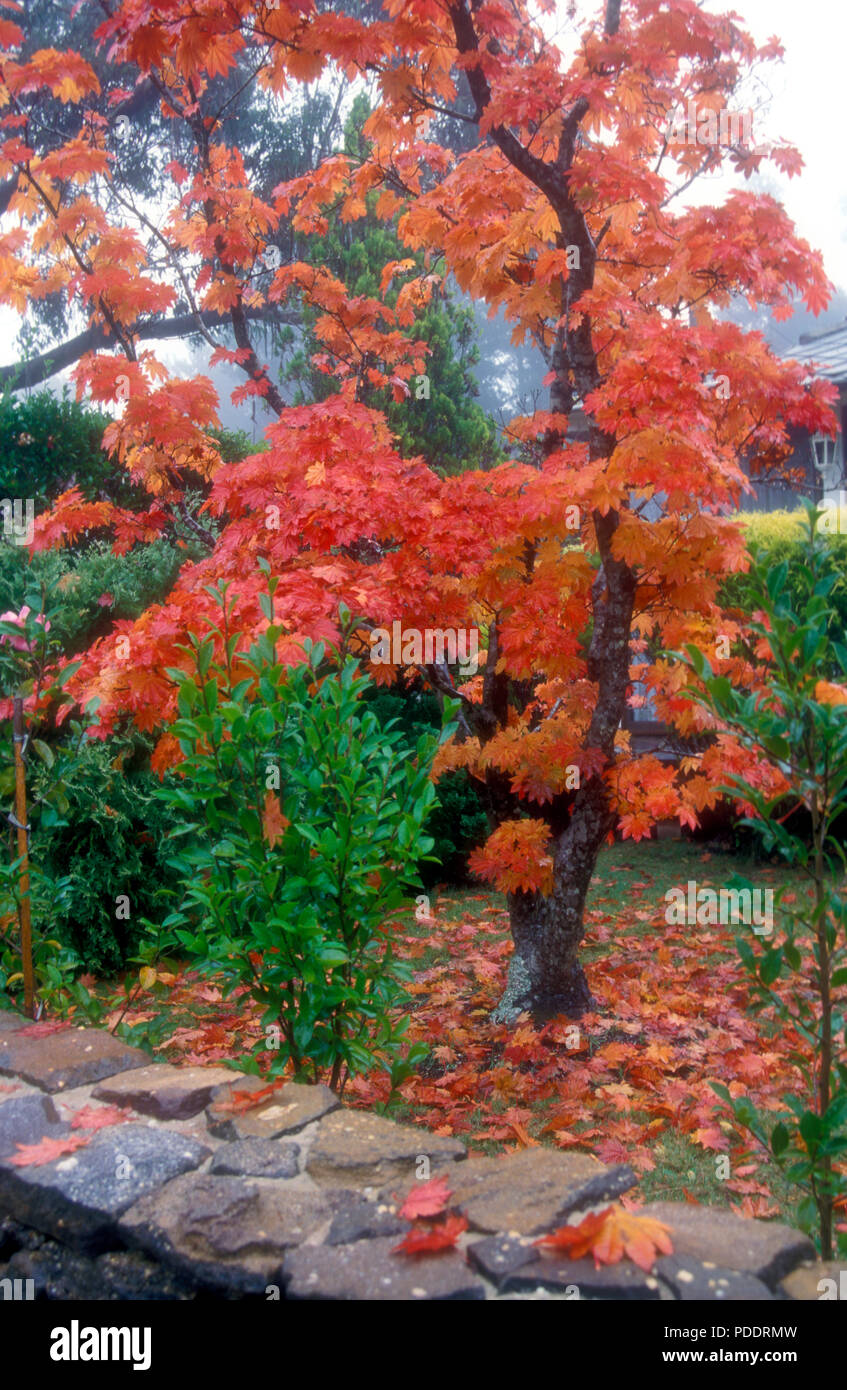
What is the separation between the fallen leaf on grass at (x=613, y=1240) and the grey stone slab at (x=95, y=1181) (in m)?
0.85

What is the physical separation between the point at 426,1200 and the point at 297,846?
92 centimetres

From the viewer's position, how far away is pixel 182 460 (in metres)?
6.12

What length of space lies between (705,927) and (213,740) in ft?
14.6

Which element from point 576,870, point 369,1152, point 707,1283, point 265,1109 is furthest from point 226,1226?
point 576,870

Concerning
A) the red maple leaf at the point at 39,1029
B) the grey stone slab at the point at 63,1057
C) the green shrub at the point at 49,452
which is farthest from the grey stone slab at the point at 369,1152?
the green shrub at the point at 49,452

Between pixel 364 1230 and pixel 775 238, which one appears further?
pixel 775 238

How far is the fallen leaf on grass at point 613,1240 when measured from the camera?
5.28 feet

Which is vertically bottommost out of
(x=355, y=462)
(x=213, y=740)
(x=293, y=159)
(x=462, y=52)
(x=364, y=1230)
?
(x=364, y=1230)

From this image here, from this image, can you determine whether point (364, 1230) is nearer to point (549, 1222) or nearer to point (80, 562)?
point (549, 1222)

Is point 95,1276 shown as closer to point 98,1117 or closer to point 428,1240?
point 98,1117

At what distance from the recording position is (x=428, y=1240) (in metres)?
1.70

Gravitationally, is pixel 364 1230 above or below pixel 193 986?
above
